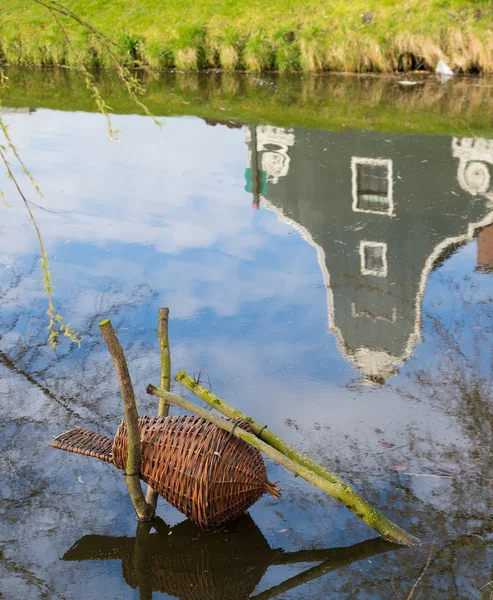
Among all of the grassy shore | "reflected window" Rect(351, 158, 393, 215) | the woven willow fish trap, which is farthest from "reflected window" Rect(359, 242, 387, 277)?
the grassy shore

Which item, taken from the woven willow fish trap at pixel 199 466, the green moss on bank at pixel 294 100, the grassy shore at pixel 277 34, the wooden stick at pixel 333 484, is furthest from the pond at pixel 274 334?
the grassy shore at pixel 277 34

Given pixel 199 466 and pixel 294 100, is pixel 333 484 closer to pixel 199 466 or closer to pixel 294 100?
pixel 199 466

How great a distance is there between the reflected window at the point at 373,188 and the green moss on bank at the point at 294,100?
2956 millimetres

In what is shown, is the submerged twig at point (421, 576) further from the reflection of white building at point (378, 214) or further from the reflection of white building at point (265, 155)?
the reflection of white building at point (265, 155)

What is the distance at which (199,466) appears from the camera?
535 cm

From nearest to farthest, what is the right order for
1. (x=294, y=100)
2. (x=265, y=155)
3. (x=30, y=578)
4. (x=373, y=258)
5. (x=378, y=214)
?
(x=30, y=578), (x=373, y=258), (x=378, y=214), (x=265, y=155), (x=294, y=100)

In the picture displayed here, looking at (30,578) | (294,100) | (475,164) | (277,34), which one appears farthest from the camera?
(277,34)

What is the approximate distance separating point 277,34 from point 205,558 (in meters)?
22.3

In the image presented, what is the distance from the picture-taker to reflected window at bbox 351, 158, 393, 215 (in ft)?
42.8

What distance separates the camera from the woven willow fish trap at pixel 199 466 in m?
5.38

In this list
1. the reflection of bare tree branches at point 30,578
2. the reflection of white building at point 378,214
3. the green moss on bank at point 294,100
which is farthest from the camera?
the green moss on bank at point 294,100

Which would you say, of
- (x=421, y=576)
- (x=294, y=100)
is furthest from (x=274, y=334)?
(x=294, y=100)

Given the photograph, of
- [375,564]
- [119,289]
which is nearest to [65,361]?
[119,289]

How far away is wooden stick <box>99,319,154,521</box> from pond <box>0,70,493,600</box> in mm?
553
